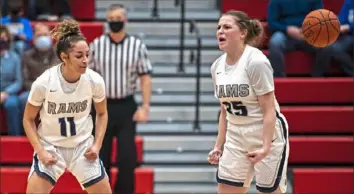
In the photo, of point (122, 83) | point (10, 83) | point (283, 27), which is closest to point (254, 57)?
point (122, 83)

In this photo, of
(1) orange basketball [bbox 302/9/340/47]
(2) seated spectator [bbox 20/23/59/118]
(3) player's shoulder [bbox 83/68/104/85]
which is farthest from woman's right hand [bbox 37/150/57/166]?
(2) seated spectator [bbox 20/23/59/118]

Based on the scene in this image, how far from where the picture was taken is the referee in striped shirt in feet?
24.1

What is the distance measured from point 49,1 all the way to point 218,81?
4.06 meters

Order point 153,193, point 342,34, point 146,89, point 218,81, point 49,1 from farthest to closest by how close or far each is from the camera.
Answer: point 49,1, point 342,34, point 153,193, point 146,89, point 218,81

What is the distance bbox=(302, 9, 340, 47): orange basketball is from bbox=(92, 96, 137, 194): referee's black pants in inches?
80.2

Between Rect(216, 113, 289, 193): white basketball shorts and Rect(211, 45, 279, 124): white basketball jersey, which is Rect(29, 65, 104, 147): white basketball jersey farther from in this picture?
Rect(216, 113, 289, 193): white basketball shorts

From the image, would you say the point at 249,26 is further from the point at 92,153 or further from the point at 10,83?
the point at 10,83

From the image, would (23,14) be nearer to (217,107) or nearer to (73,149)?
(217,107)

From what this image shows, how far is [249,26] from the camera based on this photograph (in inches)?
214

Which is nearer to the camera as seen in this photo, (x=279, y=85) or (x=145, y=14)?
(x=279, y=85)

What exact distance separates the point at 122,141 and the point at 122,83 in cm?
47

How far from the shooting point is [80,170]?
5727mm

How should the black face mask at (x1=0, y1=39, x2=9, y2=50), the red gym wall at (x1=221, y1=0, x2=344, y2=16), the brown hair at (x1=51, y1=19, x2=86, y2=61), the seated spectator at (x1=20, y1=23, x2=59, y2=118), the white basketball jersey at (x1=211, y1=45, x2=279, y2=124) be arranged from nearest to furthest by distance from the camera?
1. the white basketball jersey at (x1=211, y1=45, x2=279, y2=124)
2. the brown hair at (x1=51, y1=19, x2=86, y2=61)
3. the seated spectator at (x1=20, y1=23, x2=59, y2=118)
4. the black face mask at (x1=0, y1=39, x2=9, y2=50)
5. the red gym wall at (x1=221, y1=0, x2=344, y2=16)

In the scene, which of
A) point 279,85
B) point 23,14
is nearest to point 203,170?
point 279,85
